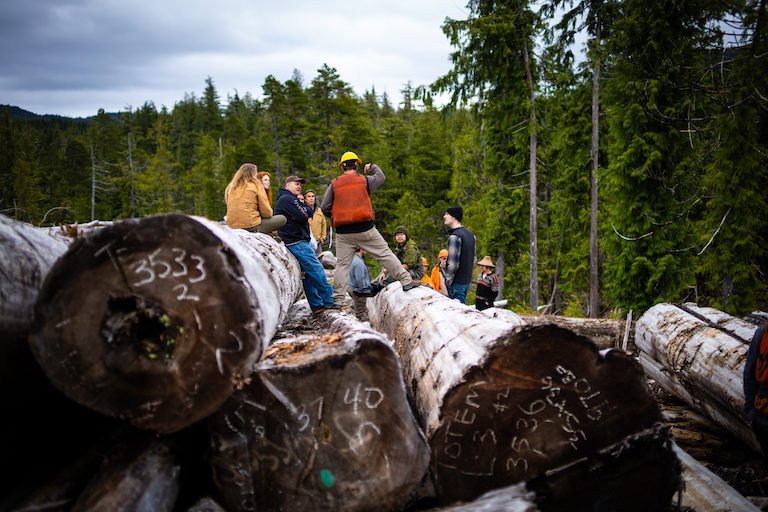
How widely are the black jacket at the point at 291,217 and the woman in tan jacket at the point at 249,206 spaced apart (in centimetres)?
31

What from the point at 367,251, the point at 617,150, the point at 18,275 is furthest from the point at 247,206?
the point at 617,150

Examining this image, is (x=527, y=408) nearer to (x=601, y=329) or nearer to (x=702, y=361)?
(x=702, y=361)

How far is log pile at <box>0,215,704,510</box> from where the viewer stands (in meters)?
2.26

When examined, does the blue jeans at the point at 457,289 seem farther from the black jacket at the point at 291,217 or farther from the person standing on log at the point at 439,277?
the black jacket at the point at 291,217

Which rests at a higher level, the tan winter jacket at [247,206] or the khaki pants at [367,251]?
the tan winter jacket at [247,206]

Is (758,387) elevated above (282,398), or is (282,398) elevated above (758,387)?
(282,398)

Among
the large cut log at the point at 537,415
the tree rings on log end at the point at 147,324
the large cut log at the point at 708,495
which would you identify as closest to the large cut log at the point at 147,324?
the tree rings on log end at the point at 147,324

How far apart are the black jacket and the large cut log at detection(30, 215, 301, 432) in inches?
161

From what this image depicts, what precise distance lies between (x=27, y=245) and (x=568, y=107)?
65.0 ft

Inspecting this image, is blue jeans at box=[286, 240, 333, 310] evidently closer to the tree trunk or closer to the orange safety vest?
the orange safety vest

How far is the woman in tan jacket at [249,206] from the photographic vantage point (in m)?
6.71

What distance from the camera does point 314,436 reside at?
Result: 266 centimetres

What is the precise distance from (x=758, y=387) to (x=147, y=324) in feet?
13.8

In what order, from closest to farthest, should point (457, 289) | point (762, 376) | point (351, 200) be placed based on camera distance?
point (762, 376), point (351, 200), point (457, 289)
